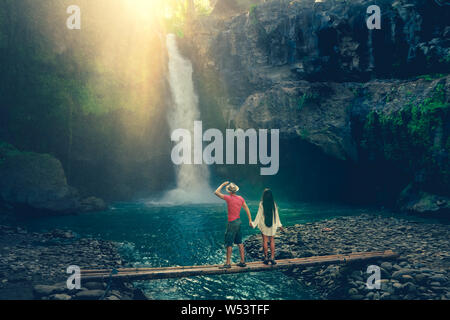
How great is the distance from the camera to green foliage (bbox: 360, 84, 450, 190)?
15.5 m

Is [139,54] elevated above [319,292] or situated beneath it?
elevated above

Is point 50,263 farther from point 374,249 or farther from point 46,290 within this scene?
point 374,249

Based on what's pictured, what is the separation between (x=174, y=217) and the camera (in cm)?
1794

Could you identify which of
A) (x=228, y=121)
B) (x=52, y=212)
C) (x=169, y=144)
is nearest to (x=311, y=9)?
(x=228, y=121)

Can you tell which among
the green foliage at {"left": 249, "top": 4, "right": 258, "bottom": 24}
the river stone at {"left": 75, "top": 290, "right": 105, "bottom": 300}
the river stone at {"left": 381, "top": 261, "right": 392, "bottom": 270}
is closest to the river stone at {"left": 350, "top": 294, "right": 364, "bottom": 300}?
the river stone at {"left": 381, "top": 261, "right": 392, "bottom": 270}

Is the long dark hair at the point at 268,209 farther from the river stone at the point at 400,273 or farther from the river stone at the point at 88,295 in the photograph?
the river stone at the point at 88,295

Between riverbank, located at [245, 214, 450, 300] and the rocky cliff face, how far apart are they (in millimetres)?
6176

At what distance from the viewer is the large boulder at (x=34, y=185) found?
17859mm

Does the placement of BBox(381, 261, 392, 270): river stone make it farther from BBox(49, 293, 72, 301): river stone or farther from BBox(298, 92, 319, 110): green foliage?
BBox(298, 92, 319, 110): green foliage

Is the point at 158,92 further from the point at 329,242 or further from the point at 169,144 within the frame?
the point at 329,242

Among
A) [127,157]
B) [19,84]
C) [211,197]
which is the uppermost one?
[19,84]

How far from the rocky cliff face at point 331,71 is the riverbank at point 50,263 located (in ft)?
50.5

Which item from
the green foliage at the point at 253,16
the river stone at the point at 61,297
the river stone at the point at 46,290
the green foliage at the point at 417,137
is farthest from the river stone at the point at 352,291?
the green foliage at the point at 253,16

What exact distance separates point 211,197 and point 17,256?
1670 cm
